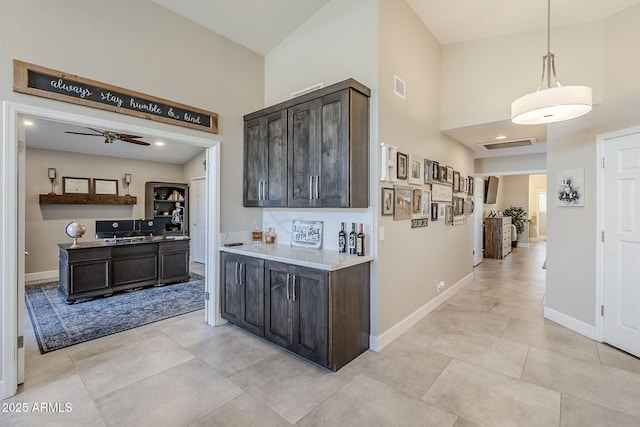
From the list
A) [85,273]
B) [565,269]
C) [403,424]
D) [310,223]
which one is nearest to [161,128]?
[310,223]

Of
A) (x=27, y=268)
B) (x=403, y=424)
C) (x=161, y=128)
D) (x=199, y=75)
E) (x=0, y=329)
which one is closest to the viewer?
(x=403, y=424)

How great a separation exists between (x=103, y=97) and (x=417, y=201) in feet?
11.3

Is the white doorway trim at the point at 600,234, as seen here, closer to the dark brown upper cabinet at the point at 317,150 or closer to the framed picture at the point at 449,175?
the framed picture at the point at 449,175

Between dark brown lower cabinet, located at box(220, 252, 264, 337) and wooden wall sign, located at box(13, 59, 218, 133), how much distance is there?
63.2 inches

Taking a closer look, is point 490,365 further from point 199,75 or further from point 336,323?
point 199,75

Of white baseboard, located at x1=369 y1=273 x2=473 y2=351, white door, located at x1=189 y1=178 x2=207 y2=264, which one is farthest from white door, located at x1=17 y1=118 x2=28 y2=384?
white door, located at x1=189 y1=178 x2=207 y2=264

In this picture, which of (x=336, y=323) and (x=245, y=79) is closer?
(x=336, y=323)

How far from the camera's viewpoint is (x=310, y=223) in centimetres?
346

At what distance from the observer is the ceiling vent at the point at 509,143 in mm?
4812

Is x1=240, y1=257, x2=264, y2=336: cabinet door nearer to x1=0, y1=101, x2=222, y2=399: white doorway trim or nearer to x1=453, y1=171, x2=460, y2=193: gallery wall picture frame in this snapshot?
x1=0, y1=101, x2=222, y2=399: white doorway trim

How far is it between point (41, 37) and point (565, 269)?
18.9 feet

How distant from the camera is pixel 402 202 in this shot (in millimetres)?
3277

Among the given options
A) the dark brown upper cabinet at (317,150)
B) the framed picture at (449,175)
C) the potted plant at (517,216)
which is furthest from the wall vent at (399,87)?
the potted plant at (517,216)

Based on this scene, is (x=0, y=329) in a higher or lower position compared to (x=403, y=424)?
higher
